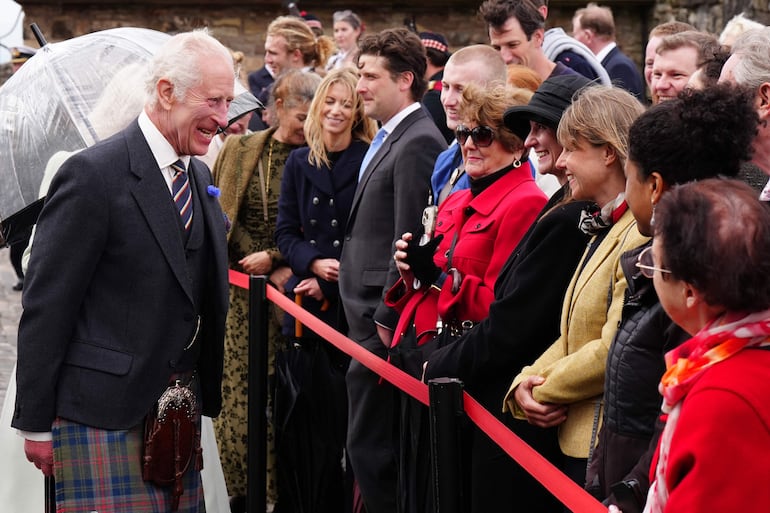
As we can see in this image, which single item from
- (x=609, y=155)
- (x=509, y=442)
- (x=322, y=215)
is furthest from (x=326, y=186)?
(x=509, y=442)

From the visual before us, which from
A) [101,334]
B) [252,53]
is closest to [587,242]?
[101,334]

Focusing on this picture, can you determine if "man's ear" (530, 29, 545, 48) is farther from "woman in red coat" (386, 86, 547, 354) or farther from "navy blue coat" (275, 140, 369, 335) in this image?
"woman in red coat" (386, 86, 547, 354)

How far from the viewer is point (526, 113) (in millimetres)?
4391

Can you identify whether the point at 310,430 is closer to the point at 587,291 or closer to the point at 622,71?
the point at 587,291

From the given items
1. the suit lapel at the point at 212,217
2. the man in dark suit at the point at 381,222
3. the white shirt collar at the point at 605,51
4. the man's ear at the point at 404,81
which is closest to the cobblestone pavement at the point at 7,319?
the man in dark suit at the point at 381,222

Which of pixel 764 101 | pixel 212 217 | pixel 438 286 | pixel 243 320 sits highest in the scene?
pixel 764 101

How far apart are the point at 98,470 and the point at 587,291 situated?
172 cm

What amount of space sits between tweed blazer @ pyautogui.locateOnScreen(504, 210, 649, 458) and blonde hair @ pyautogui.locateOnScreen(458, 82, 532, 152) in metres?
1.05

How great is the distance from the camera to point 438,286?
4770mm

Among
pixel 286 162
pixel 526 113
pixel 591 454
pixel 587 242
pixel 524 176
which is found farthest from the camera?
pixel 286 162

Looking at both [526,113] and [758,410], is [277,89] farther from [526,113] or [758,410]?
[758,410]

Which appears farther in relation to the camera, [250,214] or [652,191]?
[250,214]

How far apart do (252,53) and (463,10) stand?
10.4 feet

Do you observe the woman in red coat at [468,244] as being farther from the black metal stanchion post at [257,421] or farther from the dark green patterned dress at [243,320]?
the dark green patterned dress at [243,320]
